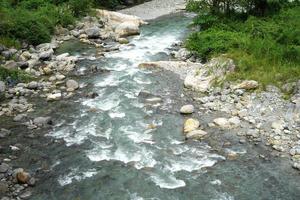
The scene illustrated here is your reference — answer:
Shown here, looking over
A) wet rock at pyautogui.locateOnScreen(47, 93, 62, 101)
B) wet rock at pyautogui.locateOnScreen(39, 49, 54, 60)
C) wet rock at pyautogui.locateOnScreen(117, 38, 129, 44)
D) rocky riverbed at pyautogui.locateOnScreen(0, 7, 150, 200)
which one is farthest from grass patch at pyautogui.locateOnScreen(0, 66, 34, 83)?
wet rock at pyautogui.locateOnScreen(117, 38, 129, 44)

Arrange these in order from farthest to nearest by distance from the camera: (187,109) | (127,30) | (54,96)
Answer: (127,30)
(54,96)
(187,109)

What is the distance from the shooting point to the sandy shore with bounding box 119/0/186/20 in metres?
30.0

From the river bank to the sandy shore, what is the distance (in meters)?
11.4

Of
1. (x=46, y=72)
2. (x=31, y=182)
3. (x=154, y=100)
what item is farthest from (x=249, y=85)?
(x=46, y=72)

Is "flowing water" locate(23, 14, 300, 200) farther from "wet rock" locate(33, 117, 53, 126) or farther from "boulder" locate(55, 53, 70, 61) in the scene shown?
"boulder" locate(55, 53, 70, 61)

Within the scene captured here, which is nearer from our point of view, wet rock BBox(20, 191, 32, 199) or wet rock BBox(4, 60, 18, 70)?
wet rock BBox(20, 191, 32, 199)

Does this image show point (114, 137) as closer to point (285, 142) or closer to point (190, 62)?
point (285, 142)

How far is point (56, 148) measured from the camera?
13422 mm

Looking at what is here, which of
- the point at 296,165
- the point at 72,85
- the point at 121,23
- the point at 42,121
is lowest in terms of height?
the point at 296,165

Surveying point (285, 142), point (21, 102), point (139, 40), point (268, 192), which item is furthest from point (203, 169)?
→ point (139, 40)

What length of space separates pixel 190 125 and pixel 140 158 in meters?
2.52

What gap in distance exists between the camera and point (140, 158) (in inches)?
506

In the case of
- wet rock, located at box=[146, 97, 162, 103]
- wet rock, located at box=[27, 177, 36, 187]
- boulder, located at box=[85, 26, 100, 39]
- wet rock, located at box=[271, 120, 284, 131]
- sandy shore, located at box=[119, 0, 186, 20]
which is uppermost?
sandy shore, located at box=[119, 0, 186, 20]

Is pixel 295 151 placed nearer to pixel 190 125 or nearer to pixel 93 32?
pixel 190 125
